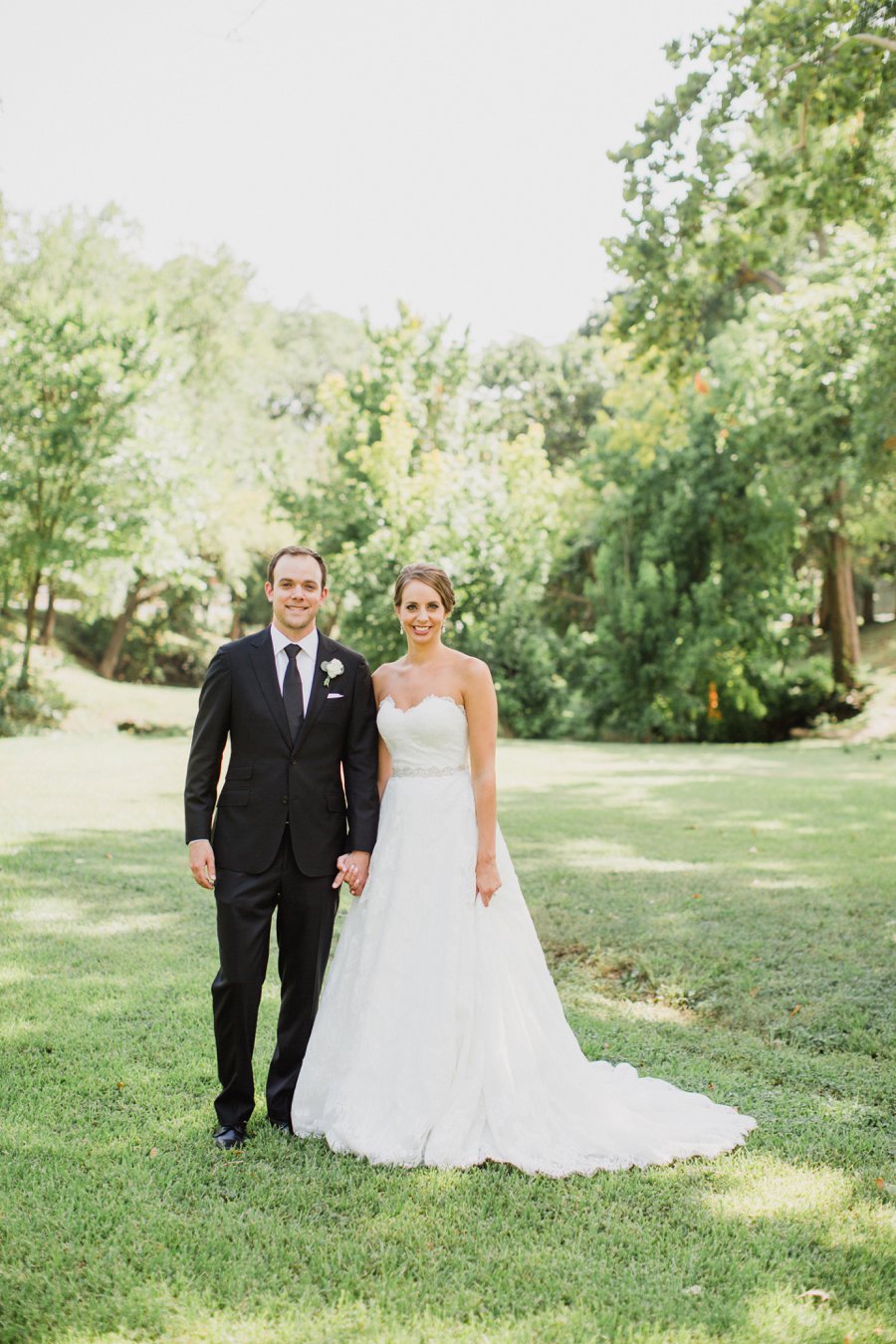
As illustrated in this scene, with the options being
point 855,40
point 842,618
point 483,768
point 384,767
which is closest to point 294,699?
point 384,767

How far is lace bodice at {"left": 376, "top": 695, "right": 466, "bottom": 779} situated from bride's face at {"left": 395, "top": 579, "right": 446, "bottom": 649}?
9.9 inches

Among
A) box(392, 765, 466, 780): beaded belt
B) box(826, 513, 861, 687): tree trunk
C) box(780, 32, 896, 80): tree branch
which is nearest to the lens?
box(392, 765, 466, 780): beaded belt

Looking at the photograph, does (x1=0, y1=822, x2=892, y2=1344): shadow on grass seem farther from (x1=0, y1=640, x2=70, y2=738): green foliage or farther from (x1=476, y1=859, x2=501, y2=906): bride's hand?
(x1=0, y1=640, x2=70, y2=738): green foliage

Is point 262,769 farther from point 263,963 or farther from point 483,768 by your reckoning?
point 483,768

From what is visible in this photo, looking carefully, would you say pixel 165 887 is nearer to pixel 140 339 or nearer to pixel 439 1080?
pixel 439 1080

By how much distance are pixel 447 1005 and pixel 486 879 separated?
1.62 feet

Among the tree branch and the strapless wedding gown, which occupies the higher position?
the tree branch

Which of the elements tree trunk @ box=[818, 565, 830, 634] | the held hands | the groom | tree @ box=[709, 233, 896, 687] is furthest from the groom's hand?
tree trunk @ box=[818, 565, 830, 634]

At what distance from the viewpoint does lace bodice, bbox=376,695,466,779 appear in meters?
4.19

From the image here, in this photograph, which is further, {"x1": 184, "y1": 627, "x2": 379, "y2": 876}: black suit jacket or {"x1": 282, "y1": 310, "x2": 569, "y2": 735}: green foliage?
{"x1": 282, "y1": 310, "x2": 569, "y2": 735}: green foliage

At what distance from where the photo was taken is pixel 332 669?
4.08m

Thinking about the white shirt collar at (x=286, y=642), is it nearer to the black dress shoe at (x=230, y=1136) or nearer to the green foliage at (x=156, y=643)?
the black dress shoe at (x=230, y=1136)

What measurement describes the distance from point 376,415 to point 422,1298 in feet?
84.1

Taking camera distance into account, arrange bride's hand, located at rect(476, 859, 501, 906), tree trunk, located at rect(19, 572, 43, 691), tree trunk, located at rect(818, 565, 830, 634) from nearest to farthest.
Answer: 1. bride's hand, located at rect(476, 859, 501, 906)
2. tree trunk, located at rect(19, 572, 43, 691)
3. tree trunk, located at rect(818, 565, 830, 634)
